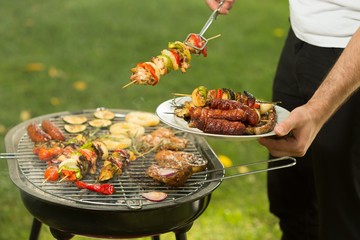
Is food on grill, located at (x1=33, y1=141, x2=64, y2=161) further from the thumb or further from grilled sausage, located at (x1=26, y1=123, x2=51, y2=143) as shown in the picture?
the thumb

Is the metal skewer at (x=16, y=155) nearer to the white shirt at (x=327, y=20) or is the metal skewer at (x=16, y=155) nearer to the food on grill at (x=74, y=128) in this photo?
the food on grill at (x=74, y=128)

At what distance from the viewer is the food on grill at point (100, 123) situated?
3512 millimetres

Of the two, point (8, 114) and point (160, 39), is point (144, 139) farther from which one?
point (160, 39)

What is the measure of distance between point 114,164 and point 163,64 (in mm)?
547

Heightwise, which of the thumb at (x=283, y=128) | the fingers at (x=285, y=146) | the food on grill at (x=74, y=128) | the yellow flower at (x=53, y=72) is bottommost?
the yellow flower at (x=53, y=72)

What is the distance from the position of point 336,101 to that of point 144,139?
3.52 feet

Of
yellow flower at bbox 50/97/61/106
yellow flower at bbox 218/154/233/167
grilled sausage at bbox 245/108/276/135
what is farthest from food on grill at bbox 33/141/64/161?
yellow flower at bbox 50/97/61/106

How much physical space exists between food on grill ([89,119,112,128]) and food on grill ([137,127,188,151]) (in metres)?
0.29

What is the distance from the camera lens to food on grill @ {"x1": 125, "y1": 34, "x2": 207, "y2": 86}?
2.91 m

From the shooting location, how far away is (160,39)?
27.0ft

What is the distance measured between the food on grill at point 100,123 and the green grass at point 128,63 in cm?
141

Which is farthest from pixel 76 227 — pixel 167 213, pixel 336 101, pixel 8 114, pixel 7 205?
pixel 8 114

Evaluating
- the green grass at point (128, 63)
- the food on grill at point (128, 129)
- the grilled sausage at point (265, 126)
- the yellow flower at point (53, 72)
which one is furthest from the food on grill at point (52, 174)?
the yellow flower at point (53, 72)

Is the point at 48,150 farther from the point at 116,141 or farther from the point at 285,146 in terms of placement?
the point at 285,146
